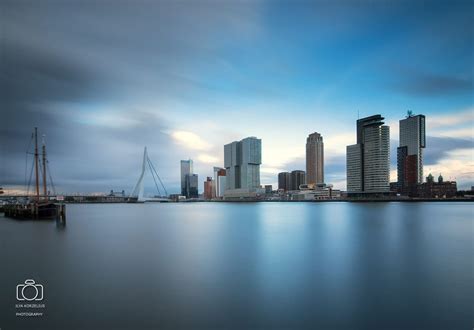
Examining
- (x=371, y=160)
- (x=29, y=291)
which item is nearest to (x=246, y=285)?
(x=29, y=291)

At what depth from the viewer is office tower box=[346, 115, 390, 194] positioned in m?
169

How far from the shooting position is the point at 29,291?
11273 mm

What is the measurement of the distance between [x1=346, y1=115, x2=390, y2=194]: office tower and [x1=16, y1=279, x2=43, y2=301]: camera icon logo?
18486cm

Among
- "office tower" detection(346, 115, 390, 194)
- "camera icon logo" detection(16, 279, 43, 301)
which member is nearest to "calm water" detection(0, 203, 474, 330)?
"camera icon logo" detection(16, 279, 43, 301)

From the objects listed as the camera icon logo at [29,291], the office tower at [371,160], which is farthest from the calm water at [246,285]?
the office tower at [371,160]

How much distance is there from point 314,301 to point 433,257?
38.5ft

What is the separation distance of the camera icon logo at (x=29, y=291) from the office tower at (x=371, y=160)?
185m

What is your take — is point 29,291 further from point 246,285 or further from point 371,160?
point 371,160

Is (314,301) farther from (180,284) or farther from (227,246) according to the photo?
(227,246)

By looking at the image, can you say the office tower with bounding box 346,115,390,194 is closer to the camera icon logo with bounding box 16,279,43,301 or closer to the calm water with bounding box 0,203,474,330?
the calm water with bounding box 0,203,474,330

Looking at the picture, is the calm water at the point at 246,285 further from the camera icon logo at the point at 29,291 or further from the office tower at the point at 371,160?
the office tower at the point at 371,160

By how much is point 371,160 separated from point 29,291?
189m

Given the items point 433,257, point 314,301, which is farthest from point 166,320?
point 433,257

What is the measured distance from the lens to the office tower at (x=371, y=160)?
169 meters
